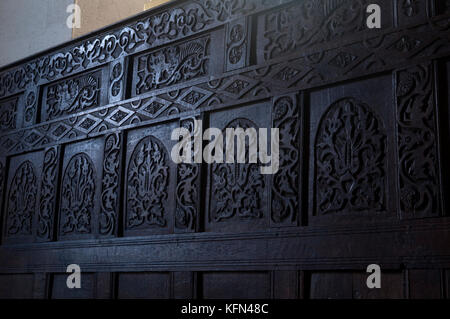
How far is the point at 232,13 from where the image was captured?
366 cm

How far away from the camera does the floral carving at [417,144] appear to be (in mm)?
2674

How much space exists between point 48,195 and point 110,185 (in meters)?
0.74

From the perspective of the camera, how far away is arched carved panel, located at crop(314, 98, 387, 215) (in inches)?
113

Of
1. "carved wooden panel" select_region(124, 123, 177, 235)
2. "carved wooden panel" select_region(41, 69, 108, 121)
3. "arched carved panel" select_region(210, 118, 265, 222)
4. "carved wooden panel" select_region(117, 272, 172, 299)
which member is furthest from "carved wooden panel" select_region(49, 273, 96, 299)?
"carved wooden panel" select_region(41, 69, 108, 121)

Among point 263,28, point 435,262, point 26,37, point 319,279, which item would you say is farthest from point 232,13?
point 26,37

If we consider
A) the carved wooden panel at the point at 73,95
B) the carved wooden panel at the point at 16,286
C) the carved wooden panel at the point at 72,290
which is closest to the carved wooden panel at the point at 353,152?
the carved wooden panel at the point at 72,290

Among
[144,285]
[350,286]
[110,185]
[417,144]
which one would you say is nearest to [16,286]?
[110,185]

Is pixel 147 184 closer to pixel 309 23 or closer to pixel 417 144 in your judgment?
pixel 309 23

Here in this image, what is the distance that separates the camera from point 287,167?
10.5 ft

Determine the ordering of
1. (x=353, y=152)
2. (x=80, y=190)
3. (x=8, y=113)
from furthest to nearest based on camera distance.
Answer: (x=8, y=113)
(x=80, y=190)
(x=353, y=152)

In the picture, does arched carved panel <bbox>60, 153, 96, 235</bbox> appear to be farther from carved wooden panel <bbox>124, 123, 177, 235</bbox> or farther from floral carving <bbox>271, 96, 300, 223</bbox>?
floral carving <bbox>271, 96, 300, 223</bbox>

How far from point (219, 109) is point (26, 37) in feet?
10.1

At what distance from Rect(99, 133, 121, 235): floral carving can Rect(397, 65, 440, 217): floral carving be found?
204cm

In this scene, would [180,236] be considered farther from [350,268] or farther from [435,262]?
[435,262]
